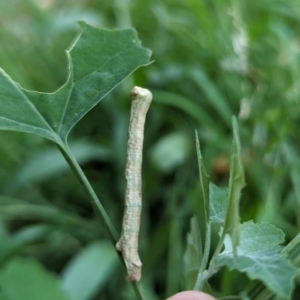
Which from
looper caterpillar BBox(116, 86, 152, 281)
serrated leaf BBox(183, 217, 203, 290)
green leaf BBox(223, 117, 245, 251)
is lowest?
serrated leaf BBox(183, 217, 203, 290)

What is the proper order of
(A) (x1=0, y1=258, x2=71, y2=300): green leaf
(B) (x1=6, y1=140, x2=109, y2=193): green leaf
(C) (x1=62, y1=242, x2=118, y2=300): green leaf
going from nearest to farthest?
(A) (x1=0, y1=258, x2=71, y2=300): green leaf
(C) (x1=62, y1=242, x2=118, y2=300): green leaf
(B) (x1=6, y1=140, x2=109, y2=193): green leaf

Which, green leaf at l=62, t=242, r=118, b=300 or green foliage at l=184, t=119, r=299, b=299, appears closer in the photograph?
green foliage at l=184, t=119, r=299, b=299

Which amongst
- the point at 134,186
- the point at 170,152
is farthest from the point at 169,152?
the point at 134,186

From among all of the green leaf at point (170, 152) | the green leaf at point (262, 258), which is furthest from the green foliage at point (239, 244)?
the green leaf at point (170, 152)

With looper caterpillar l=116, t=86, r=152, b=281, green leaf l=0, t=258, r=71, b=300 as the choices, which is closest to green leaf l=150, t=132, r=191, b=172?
green leaf l=0, t=258, r=71, b=300

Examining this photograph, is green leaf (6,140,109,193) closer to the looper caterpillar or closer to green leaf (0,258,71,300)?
green leaf (0,258,71,300)

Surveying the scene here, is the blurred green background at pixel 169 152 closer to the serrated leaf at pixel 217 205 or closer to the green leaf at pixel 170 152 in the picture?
the green leaf at pixel 170 152
